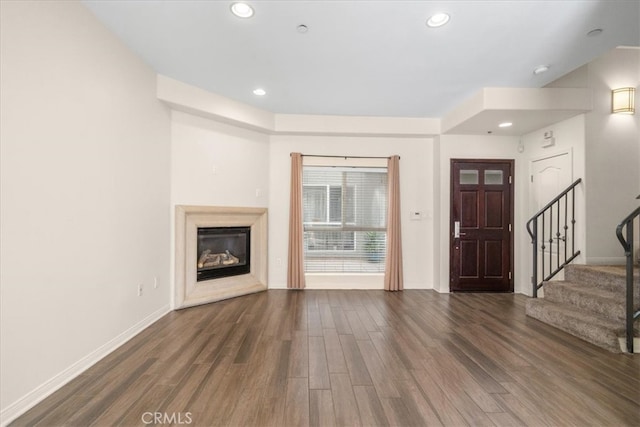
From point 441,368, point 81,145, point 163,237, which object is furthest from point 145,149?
point 441,368

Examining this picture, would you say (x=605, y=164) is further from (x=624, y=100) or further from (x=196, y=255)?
(x=196, y=255)

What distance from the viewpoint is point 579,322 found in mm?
2742

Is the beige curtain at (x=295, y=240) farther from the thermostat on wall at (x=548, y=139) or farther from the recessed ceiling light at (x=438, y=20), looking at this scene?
the thermostat on wall at (x=548, y=139)

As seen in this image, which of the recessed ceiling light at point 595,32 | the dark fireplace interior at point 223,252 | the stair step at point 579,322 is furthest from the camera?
the dark fireplace interior at point 223,252

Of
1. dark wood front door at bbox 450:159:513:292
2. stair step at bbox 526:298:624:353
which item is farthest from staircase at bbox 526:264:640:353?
dark wood front door at bbox 450:159:513:292

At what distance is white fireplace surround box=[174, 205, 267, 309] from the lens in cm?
349

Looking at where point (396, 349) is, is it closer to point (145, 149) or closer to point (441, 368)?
point (441, 368)

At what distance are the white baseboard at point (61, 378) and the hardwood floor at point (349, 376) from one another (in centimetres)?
5

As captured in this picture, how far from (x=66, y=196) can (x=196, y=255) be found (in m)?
1.89

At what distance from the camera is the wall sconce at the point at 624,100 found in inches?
135

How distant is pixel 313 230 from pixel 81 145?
3287 mm

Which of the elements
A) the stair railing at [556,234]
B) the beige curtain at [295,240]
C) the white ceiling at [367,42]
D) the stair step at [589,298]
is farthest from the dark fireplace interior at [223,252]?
the stair step at [589,298]

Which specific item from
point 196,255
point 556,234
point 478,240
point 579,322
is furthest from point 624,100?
point 196,255

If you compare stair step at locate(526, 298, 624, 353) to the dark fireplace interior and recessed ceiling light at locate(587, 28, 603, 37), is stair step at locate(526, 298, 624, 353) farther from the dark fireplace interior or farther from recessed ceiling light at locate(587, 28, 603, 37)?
the dark fireplace interior
